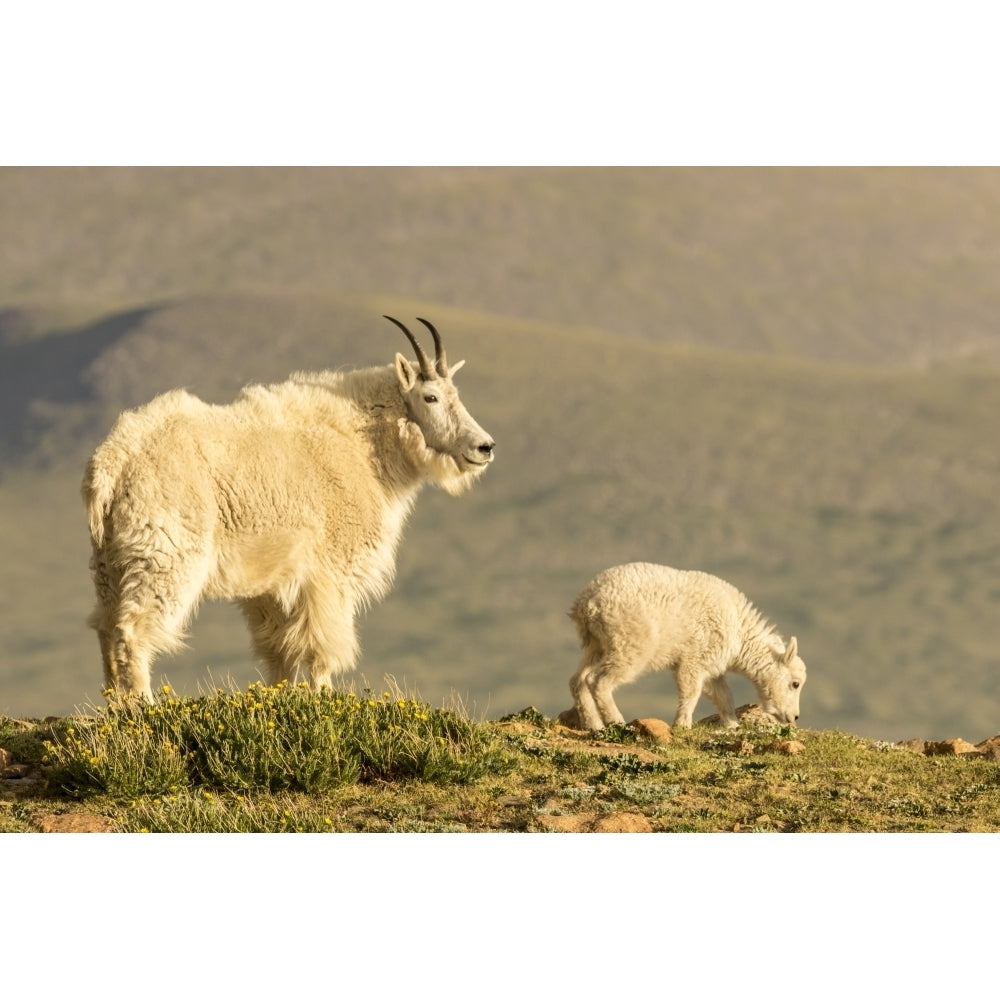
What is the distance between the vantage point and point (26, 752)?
1318cm

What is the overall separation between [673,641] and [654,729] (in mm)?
1405

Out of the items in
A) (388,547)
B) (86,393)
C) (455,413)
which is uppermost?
(86,393)

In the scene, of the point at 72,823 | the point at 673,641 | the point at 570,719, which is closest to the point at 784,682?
the point at 673,641

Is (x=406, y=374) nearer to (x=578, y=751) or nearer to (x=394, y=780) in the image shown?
(x=578, y=751)

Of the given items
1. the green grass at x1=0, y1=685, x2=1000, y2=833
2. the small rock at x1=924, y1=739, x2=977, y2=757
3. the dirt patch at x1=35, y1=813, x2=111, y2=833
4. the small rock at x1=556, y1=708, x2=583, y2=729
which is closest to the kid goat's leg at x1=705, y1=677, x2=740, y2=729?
the small rock at x1=556, y1=708, x2=583, y2=729

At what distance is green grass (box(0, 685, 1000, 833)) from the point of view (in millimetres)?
11266

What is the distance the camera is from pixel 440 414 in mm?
14406

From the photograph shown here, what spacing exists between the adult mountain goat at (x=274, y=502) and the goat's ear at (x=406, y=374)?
1 cm

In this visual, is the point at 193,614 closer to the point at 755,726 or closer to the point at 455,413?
the point at 455,413

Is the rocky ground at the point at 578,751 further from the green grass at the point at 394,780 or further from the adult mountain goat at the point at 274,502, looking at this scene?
the adult mountain goat at the point at 274,502

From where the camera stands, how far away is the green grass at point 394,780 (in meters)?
11.3

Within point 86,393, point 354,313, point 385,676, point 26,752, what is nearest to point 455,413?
point 385,676

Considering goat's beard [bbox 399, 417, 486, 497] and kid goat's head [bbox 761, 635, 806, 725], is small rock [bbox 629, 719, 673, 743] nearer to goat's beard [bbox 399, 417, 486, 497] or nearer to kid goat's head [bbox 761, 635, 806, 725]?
kid goat's head [bbox 761, 635, 806, 725]

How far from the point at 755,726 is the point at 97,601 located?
681 centimetres
